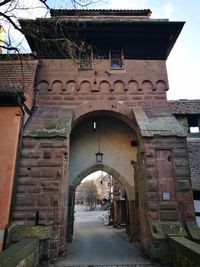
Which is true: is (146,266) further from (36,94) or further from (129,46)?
(129,46)

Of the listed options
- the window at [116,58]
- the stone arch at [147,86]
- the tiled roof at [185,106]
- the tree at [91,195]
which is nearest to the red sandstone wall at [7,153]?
the window at [116,58]

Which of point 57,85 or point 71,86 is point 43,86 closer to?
point 57,85

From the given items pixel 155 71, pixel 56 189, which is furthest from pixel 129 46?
pixel 56 189

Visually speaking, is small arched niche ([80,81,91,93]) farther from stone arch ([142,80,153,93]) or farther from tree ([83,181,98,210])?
tree ([83,181,98,210])

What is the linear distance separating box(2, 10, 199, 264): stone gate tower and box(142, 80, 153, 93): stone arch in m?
0.03

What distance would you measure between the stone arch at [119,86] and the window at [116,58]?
A: 2.37ft

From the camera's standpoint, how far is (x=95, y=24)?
795cm

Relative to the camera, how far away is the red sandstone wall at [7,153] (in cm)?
556

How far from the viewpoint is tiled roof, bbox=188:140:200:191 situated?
8348 mm

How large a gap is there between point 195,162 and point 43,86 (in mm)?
6663

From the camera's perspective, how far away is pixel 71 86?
8.02m

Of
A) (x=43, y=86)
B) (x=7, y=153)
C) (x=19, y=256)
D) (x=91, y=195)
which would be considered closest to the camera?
(x=19, y=256)

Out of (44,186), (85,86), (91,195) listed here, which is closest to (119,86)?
(85,86)

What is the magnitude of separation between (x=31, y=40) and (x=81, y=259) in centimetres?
720
